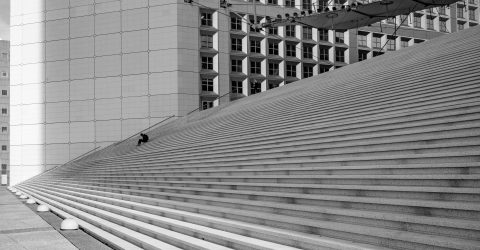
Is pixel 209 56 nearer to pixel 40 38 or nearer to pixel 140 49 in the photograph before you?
pixel 140 49

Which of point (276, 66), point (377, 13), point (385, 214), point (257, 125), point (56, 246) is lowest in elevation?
point (56, 246)

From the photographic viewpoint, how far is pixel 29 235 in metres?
9.23

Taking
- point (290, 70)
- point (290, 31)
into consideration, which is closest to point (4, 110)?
point (290, 70)

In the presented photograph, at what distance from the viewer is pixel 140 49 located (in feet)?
123

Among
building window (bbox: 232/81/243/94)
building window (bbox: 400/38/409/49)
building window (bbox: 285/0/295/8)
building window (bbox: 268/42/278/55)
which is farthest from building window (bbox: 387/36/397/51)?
building window (bbox: 232/81/243/94)

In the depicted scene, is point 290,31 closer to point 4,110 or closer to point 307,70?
point 307,70

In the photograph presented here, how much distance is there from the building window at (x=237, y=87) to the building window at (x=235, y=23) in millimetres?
3959

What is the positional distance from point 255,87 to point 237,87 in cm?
153

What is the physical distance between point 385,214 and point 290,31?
34898 millimetres

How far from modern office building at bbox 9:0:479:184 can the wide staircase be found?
2089 cm

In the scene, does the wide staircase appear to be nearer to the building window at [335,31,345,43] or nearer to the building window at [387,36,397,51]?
the building window at [335,31,345,43]

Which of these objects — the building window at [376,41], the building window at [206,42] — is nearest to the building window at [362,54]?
the building window at [376,41]

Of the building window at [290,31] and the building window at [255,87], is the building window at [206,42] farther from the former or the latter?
the building window at [290,31]

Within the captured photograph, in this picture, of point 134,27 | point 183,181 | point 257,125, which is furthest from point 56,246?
point 134,27
